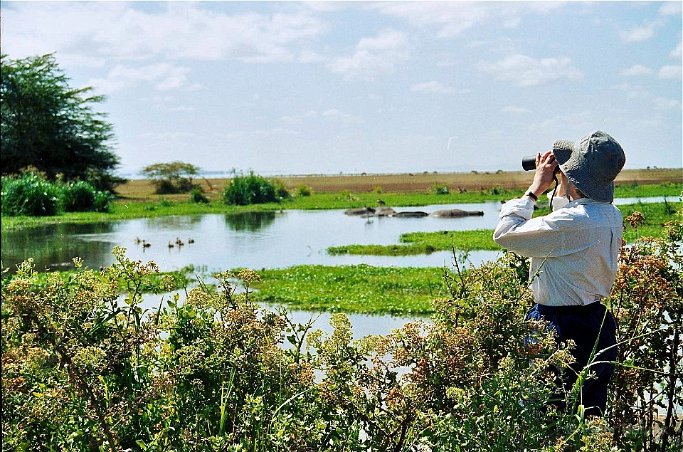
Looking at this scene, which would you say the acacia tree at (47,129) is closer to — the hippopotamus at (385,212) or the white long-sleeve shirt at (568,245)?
the hippopotamus at (385,212)

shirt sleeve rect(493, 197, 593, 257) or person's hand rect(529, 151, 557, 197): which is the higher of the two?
person's hand rect(529, 151, 557, 197)

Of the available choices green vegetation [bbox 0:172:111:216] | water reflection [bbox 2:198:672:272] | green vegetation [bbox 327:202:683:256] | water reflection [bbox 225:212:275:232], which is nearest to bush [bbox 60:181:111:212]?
green vegetation [bbox 0:172:111:216]

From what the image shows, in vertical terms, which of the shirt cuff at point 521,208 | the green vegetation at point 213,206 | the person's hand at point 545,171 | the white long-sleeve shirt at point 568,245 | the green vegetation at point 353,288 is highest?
the person's hand at point 545,171

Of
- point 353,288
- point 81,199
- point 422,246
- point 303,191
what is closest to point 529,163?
point 353,288

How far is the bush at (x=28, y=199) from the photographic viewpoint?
2762 centimetres

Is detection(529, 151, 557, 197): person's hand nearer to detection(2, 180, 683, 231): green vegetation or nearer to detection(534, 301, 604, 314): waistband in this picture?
detection(534, 301, 604, 314): waistband

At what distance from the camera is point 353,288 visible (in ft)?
37.6

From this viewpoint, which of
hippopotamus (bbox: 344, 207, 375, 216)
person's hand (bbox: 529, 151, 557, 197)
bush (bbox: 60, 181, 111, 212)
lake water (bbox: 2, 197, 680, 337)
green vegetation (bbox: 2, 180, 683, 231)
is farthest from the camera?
bush (bbox: 60, 181, 111, 212)

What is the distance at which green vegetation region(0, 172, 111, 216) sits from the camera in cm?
2769

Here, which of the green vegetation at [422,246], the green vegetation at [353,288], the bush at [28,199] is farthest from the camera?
the bush at [28,199]

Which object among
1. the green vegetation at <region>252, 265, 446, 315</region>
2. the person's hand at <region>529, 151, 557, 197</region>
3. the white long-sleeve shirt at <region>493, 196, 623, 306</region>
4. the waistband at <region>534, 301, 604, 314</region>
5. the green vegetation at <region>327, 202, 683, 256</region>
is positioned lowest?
the green vegetation at <region>252, 265, 446, 315</region>

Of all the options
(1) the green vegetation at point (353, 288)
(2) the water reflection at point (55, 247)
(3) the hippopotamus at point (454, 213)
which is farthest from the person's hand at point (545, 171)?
(3) the hippopotamus at point (454, 213)

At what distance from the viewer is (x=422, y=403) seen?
2.55m

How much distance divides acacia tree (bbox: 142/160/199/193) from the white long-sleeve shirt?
46.1 metres
